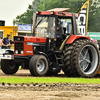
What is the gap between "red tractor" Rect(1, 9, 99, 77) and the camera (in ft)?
44.0

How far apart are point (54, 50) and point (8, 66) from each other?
2.13 m

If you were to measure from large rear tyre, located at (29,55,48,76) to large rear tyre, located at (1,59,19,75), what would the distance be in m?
1.83

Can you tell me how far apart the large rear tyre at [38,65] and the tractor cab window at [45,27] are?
1.19 meters

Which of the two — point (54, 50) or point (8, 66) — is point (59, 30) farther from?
point (8, 66)

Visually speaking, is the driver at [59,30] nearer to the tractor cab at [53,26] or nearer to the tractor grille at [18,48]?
the tractor cab at [53,26]

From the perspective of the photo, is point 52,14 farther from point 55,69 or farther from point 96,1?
point 96,1

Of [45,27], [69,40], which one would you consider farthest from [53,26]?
[69,40]

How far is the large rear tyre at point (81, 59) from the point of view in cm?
1341

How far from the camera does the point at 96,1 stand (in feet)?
224

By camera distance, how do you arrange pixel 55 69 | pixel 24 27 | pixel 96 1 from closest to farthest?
pixel 55 69
pixel 24 27
pixel 96 1

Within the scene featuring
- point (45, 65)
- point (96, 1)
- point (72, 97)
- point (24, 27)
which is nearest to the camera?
point (72, 97)

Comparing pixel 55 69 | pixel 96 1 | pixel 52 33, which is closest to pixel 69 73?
pixel 55 69

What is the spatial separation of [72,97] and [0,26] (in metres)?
46.3

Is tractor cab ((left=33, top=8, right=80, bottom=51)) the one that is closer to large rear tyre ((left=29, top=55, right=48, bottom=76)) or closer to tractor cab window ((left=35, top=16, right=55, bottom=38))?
tractor cab window ((left=35, top=16, right=55, bottom=38))
